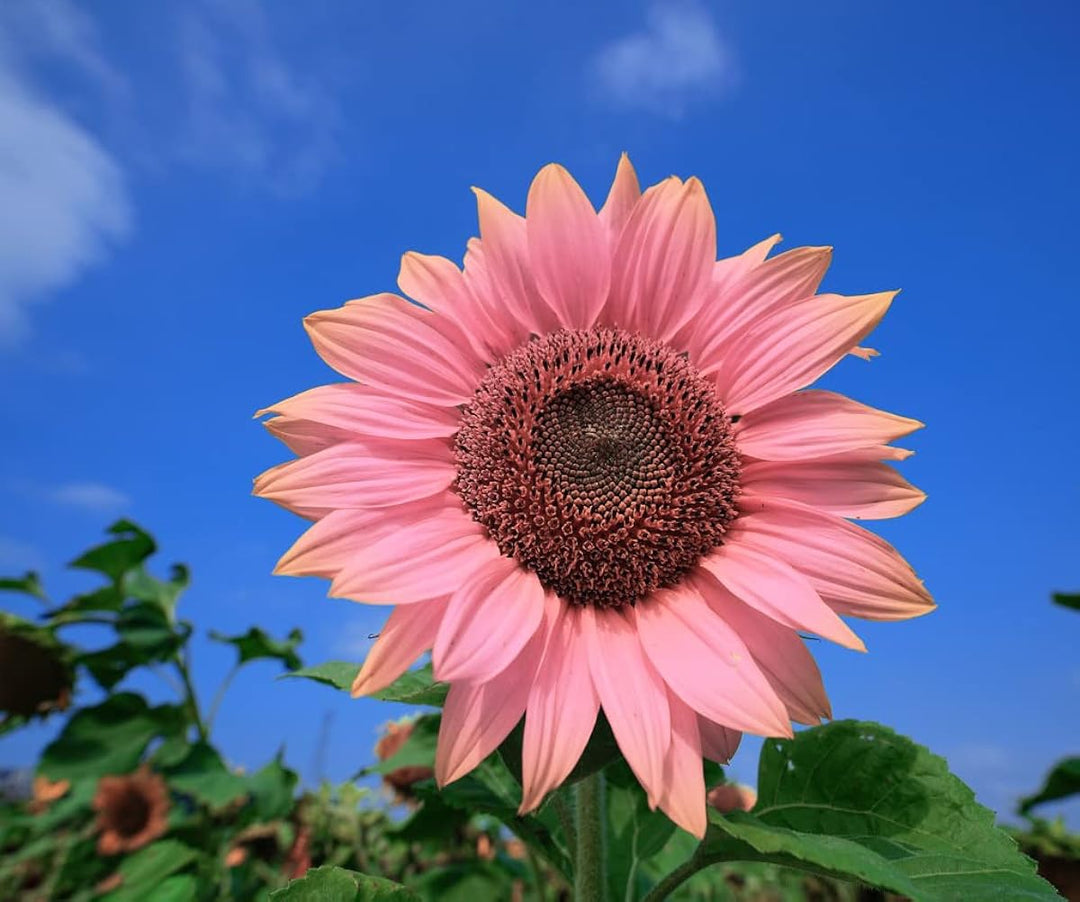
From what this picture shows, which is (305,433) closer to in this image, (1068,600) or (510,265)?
(510,265)

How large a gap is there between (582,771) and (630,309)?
31.2 inches

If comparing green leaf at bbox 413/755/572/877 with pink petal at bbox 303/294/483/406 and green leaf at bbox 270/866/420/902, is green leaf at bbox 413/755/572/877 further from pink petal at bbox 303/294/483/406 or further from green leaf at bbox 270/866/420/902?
pink petal at bbox 303/294/483/406

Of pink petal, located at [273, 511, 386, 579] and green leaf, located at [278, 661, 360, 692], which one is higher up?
pink petal, located at [273, 511, 386, 579]

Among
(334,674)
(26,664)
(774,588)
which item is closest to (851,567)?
(774,588)

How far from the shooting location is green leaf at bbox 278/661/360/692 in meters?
1.57

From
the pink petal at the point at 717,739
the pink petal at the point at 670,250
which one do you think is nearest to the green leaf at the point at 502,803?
the pink petal at the point at 717,739

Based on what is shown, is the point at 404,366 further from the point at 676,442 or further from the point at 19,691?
the point at 19,691

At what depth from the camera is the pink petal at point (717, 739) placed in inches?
55.9

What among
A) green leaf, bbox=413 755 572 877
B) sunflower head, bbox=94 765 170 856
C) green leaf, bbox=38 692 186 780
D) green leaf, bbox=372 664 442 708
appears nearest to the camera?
green leaf, bbox=372 664 442 708

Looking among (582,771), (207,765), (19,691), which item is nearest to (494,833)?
(207,765)

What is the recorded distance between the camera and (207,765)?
3.47 meters

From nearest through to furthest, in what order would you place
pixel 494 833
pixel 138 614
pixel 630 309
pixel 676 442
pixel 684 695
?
pixel 684 695, pixel 676 442, pixel 630 309, pixel 494 833, pixel 138 614

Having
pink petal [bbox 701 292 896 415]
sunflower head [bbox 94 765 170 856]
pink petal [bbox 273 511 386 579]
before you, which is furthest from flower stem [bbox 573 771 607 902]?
sunflower head [bbox 94 765 170 856]

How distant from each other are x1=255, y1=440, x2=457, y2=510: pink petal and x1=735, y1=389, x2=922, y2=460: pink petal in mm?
500
